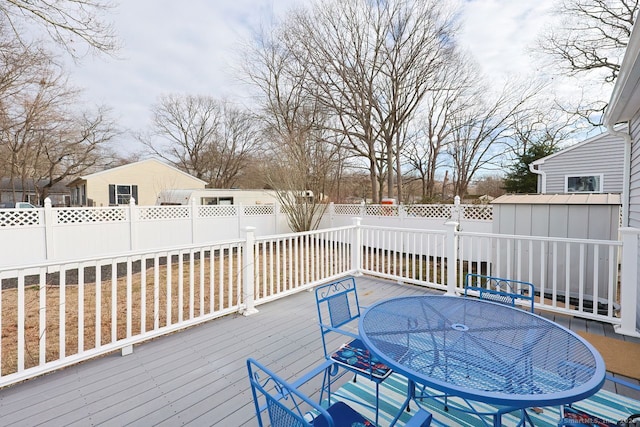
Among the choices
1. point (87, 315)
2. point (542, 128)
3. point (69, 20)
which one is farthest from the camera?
point (542, 128)


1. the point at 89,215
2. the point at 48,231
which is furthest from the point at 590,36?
the point at 48,231

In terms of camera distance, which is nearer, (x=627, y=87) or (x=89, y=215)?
(x=627, y=87)

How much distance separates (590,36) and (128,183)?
23.8 metres

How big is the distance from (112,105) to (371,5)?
15.7 m

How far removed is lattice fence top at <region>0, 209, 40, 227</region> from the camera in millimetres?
7070

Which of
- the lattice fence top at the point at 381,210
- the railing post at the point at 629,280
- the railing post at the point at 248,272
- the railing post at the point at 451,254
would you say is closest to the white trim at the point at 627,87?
the railing post at the point at 629,280

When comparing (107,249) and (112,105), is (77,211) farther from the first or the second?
(112,105)

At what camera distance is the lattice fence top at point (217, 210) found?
33.8ft

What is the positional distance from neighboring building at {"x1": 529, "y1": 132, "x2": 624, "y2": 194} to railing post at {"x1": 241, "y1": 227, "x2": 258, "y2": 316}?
35.3 ft

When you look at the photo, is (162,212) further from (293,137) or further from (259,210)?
(293,137)

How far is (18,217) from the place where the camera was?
725 centimetres

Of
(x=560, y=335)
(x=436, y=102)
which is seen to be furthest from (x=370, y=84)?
(x=560, y=335)

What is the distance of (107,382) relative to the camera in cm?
222

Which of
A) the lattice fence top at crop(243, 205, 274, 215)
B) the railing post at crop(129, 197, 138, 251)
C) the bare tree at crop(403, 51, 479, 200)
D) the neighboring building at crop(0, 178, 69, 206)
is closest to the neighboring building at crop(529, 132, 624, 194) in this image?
the bare tree at crop(403, 51, 479, 200)
